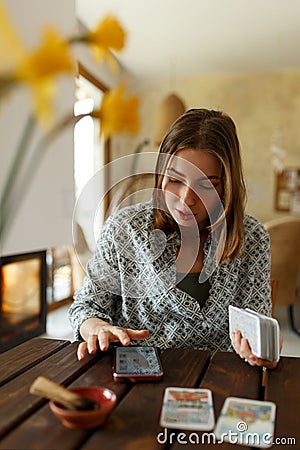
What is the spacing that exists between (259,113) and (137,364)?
16.3ft

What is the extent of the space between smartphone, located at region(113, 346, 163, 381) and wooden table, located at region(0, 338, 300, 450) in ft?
0.06

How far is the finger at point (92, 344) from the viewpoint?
3.82 ft

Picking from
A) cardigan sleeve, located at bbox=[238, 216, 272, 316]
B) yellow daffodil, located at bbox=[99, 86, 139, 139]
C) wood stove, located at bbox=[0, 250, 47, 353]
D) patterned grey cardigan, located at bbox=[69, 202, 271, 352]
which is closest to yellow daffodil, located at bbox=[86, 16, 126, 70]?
yellow daffodil, located at bbox=[99, 86, 139, 139]

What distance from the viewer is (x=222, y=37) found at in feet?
14.5

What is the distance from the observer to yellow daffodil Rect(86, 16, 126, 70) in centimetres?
45

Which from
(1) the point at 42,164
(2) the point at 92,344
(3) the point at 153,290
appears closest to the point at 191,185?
(3) the point at 153,290

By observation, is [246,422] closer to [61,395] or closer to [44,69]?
[61,395]

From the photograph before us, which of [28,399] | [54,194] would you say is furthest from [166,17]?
[28,399]

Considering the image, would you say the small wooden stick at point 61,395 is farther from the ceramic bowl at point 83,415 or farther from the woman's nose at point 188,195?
the woman's nose at point 188,195

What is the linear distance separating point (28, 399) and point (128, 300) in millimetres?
530

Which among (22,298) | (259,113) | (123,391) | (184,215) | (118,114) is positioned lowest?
(22,298)

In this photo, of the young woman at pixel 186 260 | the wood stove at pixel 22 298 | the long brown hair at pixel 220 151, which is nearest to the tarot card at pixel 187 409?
the young woman at pixel 186 260

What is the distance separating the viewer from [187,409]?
88 cm

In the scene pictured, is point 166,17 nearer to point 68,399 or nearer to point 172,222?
point 172,222
